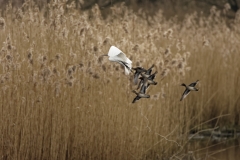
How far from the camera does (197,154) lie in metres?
7.10

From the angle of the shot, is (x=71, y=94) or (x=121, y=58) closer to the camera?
(x=121, y=58)

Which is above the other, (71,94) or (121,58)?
(121,58)

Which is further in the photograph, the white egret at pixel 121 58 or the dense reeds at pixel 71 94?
the dense reeds at pixel 71 94

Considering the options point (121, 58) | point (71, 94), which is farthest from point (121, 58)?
point (71, 94)

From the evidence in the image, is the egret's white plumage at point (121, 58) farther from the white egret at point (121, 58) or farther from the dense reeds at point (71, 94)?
the dense reeds at point (71, 94)

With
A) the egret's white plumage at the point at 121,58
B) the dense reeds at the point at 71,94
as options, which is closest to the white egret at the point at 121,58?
the egret's white plumage at the point at 121,58

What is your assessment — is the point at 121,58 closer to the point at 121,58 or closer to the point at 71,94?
the point at 121,58

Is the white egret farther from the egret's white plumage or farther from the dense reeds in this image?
the dense reeds

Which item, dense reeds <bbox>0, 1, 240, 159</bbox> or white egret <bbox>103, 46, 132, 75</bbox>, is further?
dense reeds <bbox>0, 1, 240, 159</bbox>

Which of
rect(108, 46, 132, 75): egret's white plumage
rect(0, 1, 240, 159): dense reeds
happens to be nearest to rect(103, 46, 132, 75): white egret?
rect(108, 46, 132, 75): egret's white plumage

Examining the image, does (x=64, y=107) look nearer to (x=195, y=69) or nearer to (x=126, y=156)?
(x=126, y=156)

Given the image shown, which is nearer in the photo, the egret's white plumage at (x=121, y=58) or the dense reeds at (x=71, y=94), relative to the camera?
the egret's white plumage at (x=121, y=58)

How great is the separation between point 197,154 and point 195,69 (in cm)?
210

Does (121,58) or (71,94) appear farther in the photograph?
(71,94)
